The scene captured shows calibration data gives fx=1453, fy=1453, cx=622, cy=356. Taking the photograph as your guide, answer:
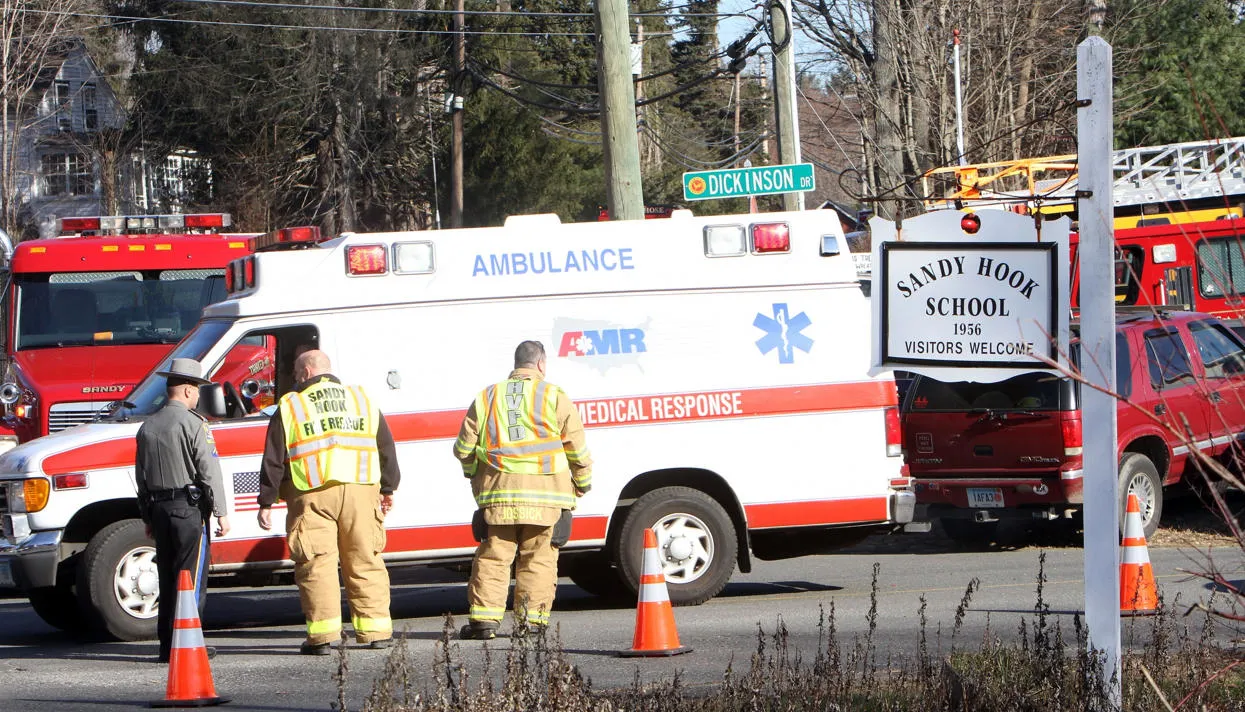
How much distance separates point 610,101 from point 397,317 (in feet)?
13.0

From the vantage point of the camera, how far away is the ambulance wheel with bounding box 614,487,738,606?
9547 mm

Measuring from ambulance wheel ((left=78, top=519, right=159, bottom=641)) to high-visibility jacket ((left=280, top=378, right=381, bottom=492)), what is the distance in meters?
1.49

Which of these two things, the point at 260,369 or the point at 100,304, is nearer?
the point at 260,369

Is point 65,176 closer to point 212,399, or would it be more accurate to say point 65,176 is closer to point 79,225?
point 79,225

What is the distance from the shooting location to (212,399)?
8.88 metres

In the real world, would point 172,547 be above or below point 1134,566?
above

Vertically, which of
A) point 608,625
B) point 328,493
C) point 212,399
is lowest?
point 608,625

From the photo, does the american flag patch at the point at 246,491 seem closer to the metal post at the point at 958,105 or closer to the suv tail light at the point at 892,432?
the suv tail light at the point at 892,432

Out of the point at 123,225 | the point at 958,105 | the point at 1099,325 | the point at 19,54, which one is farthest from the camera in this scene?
the point at 19,54

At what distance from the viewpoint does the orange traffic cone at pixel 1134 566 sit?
8.03 metres

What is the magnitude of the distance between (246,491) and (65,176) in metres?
A: 50.2

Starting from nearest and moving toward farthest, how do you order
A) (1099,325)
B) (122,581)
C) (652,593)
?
(1099,325)
(652,593)
(122,581)

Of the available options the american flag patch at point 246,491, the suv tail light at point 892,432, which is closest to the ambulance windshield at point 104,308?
the american flag patch at point 246,491

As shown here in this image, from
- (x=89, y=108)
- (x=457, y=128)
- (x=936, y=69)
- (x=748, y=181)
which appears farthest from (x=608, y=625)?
(x=89, y=108)
